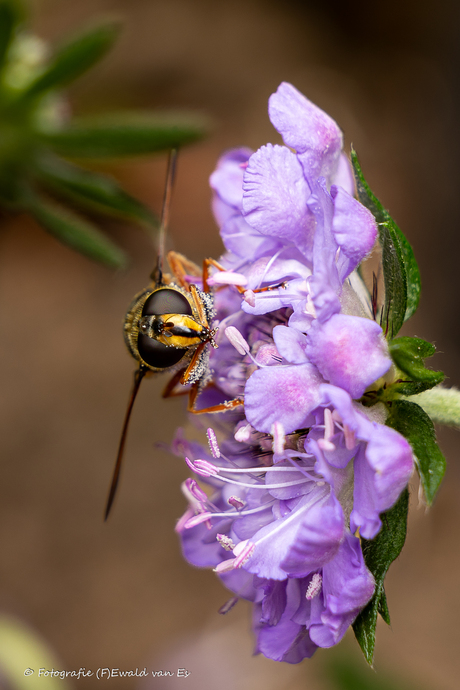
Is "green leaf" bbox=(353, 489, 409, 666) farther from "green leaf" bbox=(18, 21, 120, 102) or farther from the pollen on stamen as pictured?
"green leaf" bbox=(18, 21, 120, 102)

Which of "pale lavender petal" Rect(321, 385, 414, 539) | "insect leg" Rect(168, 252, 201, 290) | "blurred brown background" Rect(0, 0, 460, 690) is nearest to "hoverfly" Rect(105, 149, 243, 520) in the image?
"insect leg" Rect(168, 252, 201, 290)

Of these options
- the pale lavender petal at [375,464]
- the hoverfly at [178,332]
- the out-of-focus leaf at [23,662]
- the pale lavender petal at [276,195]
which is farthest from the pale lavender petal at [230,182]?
the out-of-focus leaf at [23,662]

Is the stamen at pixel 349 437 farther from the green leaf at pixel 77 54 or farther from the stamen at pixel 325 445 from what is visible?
the green leaf at pixel 77 54

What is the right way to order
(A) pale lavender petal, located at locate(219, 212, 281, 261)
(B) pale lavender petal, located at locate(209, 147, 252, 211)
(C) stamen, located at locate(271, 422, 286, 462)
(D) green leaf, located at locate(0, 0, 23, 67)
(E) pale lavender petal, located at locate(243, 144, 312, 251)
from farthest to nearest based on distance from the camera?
(D) green leaf, located at locate(0, 0, 23, 67)
(B) pale lavender petal, located at locate(209, 147, 252, 211)
(A) pale lavender petal, located at locate(219, 212, 281, 261)
(E) pale lavender petal, located at locate(243, 144, 312, 251)
(C) stamen, located at locate(271, 422, 286, 462)

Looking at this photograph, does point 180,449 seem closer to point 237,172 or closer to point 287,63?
point 237,172

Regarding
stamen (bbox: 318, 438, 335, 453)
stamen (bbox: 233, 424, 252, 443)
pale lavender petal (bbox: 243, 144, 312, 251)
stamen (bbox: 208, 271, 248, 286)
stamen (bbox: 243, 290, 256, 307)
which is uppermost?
pale lavender petal (bbox: 243, 144, 312, 251)

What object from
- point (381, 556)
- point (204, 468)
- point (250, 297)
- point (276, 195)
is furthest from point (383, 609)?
point (276, 195)
